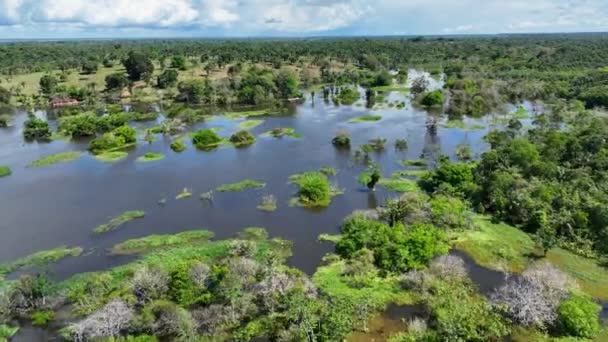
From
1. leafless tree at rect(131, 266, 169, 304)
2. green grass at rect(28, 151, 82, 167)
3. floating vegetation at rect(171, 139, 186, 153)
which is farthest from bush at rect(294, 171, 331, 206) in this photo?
green grass at rect(28, 151, 82, 167)

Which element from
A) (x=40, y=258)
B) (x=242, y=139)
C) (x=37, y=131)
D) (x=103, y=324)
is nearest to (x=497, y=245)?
(x=103, y=324)

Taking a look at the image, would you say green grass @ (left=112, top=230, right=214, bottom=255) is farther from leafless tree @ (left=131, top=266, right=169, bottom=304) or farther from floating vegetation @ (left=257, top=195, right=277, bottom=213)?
leafless tree @ (left=131, top=266, right=169, bottom=304)

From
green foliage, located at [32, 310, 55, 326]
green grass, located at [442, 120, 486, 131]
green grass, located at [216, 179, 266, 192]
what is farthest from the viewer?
green grass, located at [442, 120, 486, 131]

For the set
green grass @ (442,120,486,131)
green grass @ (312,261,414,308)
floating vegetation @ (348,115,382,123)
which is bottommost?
green grass @ (312,261,414,308)

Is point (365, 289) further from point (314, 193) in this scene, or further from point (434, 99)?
point (434, 99)

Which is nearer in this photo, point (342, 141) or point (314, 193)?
point (314, 193)

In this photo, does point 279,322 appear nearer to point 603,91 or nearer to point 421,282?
point 421,282
